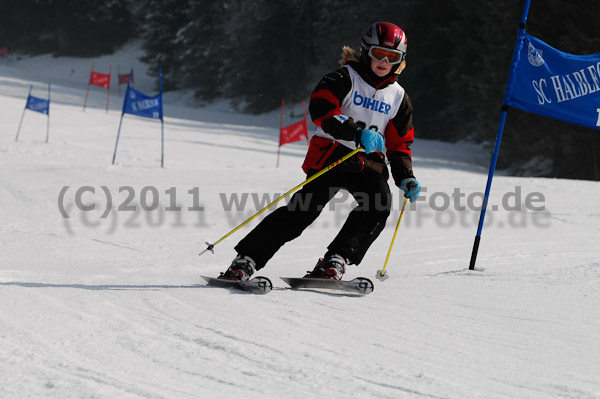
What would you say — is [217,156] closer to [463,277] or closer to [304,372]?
[463,277]

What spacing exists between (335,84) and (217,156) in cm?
1294

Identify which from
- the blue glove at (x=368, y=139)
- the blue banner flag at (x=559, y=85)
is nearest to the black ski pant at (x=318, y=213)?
the blue glove at (x=368, y=139)

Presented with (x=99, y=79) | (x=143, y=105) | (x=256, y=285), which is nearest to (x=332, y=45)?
(x=99, y=79)

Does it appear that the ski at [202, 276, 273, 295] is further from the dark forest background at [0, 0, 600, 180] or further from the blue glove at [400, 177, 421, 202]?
the dark forest background at [0, 0, 600, 180]

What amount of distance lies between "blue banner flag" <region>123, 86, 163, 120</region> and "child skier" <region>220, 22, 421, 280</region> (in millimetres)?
9602

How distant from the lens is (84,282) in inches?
150

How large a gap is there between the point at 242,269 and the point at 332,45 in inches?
1226

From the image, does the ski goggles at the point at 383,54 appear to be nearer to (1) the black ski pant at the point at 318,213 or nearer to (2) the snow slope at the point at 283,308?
(1) the black ski pant at the point at 318,213

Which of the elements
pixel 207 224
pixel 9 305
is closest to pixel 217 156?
pixel 207 224

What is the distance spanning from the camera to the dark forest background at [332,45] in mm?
19625

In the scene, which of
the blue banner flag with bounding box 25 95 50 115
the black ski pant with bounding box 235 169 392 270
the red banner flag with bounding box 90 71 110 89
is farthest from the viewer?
the red banner flag with bounding box 90 71 110 89

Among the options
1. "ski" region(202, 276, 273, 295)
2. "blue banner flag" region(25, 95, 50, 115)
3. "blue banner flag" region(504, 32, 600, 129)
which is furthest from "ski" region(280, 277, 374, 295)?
"blue banner flag" region(25, 95, 50, 115)

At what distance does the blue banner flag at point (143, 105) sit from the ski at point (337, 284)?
9875 mm

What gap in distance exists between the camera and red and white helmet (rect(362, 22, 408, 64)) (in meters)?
3.77
